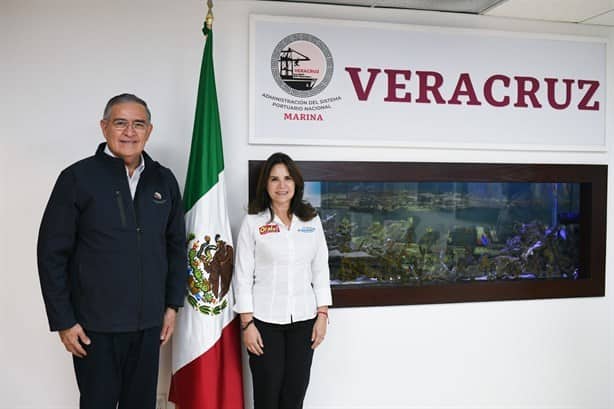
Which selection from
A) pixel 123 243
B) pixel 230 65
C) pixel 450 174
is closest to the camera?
pixel 123 243

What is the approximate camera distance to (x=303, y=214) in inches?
98.4

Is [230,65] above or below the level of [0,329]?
above

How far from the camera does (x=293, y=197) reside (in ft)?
8.29

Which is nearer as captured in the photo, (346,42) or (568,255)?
(346,42)

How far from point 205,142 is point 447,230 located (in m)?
1.60

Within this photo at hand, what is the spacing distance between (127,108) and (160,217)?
47 centimetres

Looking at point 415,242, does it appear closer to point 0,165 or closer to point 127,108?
point 127,108

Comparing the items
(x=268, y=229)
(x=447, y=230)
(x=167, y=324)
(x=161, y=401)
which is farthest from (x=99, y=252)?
(x=447, y=230)

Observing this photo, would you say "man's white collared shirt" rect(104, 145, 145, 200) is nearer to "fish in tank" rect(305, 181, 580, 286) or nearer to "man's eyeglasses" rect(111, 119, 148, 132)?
"man's eyeglasses" rect(111, 119, 148, 132)

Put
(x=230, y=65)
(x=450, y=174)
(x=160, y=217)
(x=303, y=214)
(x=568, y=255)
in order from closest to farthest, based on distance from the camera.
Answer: (x=160, y=217), (x=303, y=214), (x=230, y=65), (x=450, y=174), (x=568, y=255)

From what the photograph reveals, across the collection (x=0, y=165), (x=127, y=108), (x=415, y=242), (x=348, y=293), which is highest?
(x=127, y=108)

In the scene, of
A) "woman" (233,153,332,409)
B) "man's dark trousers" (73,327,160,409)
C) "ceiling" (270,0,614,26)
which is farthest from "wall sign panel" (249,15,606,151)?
"man's dark trousers" (73,327,160,409)

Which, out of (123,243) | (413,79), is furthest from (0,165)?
(413,79)

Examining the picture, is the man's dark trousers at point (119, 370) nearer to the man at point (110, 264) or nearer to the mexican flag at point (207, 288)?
the man at point (110, 264)
